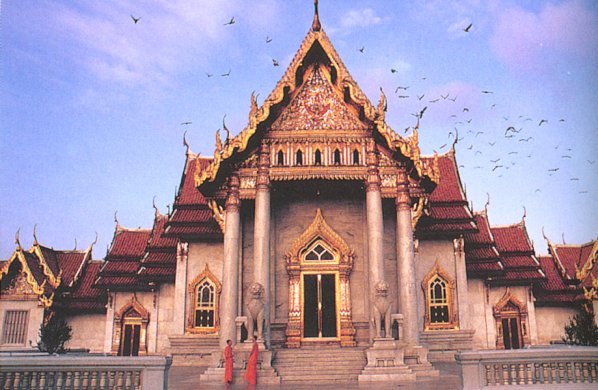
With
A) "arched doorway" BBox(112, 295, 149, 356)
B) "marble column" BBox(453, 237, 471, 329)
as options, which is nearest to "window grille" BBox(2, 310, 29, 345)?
"arched doorway" BBox(112, 295, 149, 356)

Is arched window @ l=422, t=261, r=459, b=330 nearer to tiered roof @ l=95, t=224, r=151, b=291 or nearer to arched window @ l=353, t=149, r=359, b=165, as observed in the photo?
arched window @ l=353, t=149, r=359, b=165

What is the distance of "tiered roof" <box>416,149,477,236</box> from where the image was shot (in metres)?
20.2

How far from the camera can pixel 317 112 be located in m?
17.2

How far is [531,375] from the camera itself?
986cm

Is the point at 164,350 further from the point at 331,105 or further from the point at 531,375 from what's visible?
the point at 531,375

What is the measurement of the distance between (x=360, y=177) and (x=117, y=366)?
9.09 metres

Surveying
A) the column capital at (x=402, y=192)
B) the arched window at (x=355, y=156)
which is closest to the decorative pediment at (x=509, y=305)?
the column capital at (x=402, y=192)

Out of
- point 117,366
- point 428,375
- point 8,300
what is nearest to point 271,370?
point 428,375

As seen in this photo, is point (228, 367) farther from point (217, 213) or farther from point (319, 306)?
point (217, 213)

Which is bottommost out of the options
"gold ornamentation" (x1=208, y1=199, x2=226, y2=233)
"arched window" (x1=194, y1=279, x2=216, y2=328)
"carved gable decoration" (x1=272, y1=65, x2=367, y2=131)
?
"arched window" (x1=194, y1=279, x2=216, y2=328)

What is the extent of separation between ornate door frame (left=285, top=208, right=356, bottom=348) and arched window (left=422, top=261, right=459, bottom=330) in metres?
3.83

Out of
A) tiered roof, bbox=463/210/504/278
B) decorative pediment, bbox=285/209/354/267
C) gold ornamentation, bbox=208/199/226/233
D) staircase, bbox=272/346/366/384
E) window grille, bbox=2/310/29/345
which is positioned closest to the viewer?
Answer: staircase, bbox=272/346/366/384

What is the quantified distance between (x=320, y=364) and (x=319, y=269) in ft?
11.9

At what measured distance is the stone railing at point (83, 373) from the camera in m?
9.62
